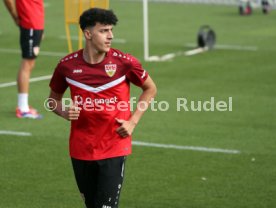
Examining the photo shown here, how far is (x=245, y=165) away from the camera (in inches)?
437

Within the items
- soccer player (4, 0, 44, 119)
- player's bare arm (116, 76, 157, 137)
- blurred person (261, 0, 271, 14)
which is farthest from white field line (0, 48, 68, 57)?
player's bare arm (116, 76, 157, 137)

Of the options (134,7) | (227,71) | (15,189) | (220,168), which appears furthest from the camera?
(134,7)

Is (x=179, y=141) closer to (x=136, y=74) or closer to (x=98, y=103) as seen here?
(x=136, y=74)

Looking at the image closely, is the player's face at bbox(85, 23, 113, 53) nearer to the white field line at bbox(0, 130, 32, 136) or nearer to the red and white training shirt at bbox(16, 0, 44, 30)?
the white field line at bbox(0, 130, 32, 136)

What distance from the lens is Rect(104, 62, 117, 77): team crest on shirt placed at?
7488mm

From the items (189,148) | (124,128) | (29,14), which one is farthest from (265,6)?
(124,128)

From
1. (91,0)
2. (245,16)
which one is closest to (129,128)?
(91,0)

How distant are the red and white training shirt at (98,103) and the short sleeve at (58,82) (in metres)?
0.09

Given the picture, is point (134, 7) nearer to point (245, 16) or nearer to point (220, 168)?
point (245, 16)

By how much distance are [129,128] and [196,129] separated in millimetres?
5882

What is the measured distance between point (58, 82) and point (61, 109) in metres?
0.24

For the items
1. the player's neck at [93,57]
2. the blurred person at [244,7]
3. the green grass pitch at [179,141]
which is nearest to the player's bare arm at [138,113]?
the player's neck at [93,57]

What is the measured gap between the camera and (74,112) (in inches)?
291

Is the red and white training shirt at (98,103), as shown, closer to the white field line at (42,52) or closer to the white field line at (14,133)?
the white field line at (14,133)
